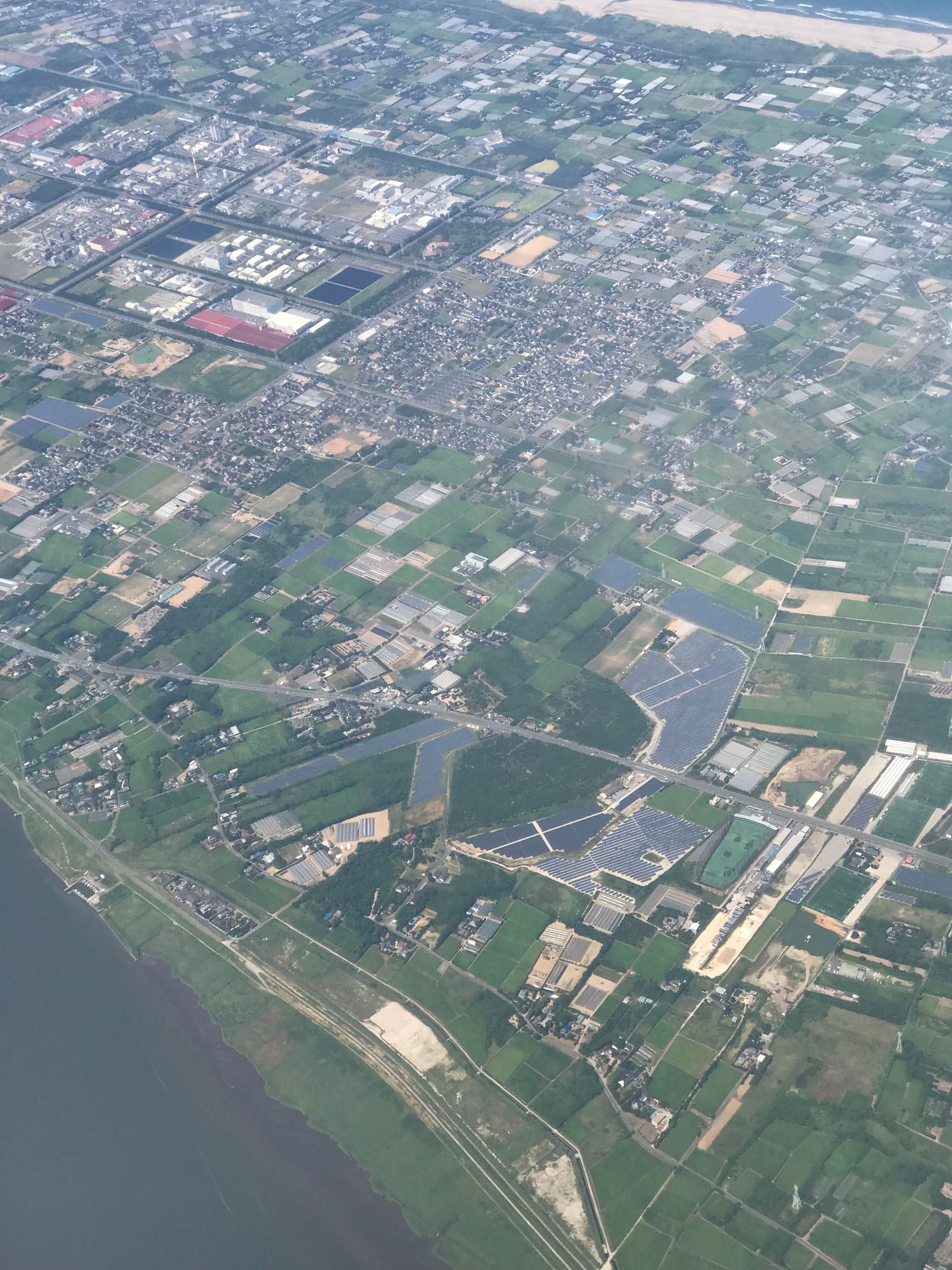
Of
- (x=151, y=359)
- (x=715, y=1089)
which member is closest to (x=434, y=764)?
(x=715, y=1089)

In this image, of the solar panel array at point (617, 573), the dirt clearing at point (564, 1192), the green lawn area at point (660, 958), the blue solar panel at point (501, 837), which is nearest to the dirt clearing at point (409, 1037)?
the dirt clearing at point (564, 1192)

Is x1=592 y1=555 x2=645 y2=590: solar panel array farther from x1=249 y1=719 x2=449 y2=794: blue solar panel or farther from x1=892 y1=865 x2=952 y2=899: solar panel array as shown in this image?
x1=892 y1=865 x2=952 y2=899: solar panel array

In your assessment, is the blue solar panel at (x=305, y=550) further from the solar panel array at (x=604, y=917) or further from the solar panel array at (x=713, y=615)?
the solar panel array at (x=604, y=917)

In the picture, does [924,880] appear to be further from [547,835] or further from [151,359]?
[151,359]

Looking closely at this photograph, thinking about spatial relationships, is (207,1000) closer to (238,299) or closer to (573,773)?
(573,773)

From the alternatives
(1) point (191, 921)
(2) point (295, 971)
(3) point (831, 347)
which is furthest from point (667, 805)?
(3) point (831, 347)

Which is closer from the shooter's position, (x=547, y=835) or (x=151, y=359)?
(x=547, y=835)

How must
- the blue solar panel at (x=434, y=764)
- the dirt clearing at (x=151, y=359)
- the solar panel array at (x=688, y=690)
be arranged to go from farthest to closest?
the dirt clearing at (x=151, y=359) < the solar panel array at (x=688, y=690) < the blue solar panel at (x=434, y=764)
